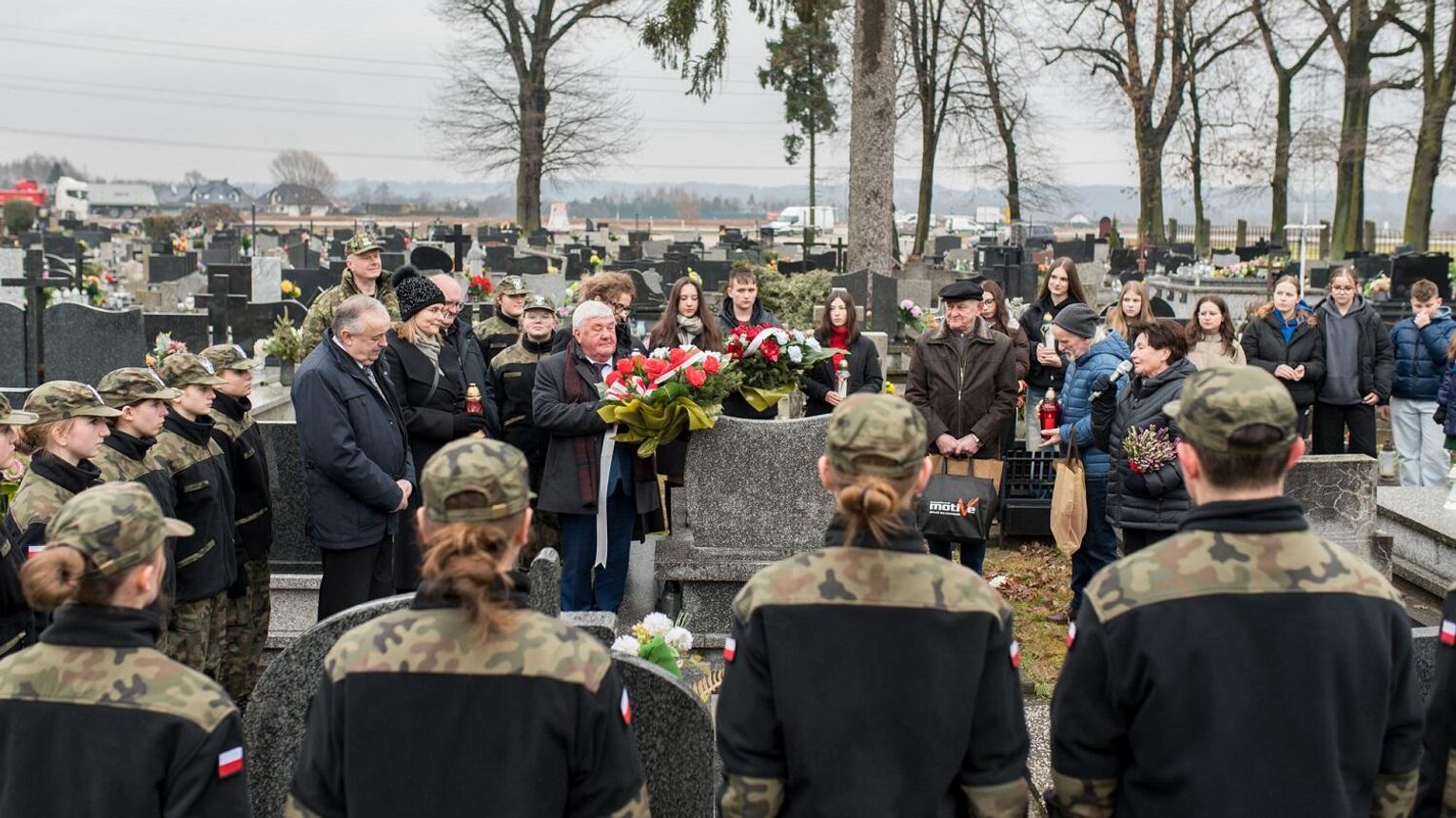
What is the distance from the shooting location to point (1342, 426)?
34.1 feet

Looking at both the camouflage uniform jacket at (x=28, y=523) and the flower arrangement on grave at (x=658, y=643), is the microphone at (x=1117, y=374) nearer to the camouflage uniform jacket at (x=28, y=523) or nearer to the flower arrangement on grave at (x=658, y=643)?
the flower arrangement on grave at (x=658, y=643)

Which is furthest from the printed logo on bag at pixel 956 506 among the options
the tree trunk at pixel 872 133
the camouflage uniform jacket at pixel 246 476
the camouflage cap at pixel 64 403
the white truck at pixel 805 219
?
the white truck at pixel 805 219

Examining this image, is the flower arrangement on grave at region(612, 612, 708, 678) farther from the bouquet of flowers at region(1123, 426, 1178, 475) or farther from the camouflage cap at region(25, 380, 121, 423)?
the bouquet of flowers at region(1123, 426, 1178, 475)

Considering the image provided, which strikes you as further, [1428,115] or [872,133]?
[1428,115]

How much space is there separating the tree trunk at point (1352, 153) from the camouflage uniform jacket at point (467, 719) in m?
35.2

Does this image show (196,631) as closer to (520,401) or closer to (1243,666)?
(520,401)

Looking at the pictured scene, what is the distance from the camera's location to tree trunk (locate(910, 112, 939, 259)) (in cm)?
3694

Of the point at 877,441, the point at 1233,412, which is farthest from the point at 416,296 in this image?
the point at 1233,412

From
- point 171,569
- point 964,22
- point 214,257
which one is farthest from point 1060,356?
point 964,22

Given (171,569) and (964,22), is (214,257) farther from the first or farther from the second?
(171,569)

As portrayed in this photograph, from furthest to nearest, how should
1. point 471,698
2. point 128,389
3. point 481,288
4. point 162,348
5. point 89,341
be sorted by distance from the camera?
point 481,288, point 89,341, point 162,348, point 128,389, point 471,698

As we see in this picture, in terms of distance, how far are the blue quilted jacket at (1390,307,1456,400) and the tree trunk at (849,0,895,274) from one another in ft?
23.9

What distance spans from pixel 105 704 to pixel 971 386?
5551 millimetres

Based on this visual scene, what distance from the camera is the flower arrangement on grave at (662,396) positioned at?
6754mm
